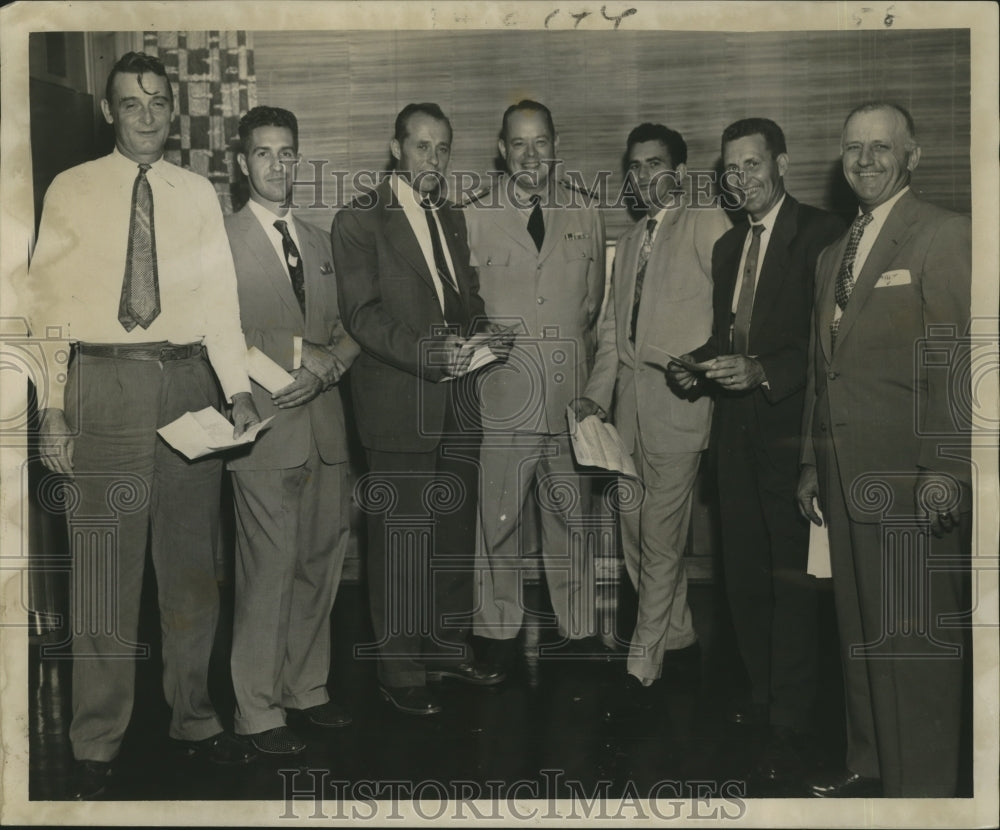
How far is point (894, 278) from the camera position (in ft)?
9.21

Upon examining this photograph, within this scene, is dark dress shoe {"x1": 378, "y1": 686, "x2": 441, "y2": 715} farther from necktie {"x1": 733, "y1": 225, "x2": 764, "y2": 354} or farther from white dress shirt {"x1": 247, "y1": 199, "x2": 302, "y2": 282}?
necktie {"x1": 733, "y1": 225, "x2": 764, "y2": 354}

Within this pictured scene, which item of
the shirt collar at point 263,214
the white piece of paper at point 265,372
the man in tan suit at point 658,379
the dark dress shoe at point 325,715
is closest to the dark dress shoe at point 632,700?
the man in tan suit at point 658,379

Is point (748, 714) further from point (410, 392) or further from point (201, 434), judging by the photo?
point (201, 434)

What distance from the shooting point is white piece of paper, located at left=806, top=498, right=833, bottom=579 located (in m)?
2.97

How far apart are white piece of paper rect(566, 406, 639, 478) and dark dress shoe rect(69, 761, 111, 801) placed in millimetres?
1616

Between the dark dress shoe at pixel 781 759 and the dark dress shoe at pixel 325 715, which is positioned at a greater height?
the dark dress shoe at pixel 325 715

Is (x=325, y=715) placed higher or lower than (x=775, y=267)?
lower

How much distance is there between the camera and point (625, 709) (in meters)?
3.07

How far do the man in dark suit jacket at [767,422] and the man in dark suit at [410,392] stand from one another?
75 cm

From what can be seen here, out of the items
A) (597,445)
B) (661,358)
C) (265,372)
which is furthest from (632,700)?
(265,372)

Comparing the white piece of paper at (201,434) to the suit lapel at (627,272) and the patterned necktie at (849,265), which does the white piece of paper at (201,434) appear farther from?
the patterned necktie at (849,265)

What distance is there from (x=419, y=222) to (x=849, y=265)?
1226 millimetres

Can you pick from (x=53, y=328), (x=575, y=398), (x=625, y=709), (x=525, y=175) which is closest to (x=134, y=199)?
(x=53, y=328)

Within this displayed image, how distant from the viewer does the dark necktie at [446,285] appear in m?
Answer: 3.07
